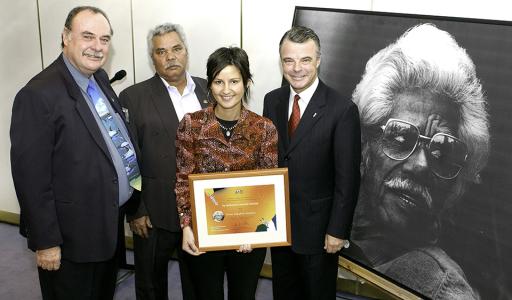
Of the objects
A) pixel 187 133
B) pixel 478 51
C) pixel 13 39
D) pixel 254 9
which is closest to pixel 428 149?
pixel 478 51

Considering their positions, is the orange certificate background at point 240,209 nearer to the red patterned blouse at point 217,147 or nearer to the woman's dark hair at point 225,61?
the red patterned blouse at point 217,147

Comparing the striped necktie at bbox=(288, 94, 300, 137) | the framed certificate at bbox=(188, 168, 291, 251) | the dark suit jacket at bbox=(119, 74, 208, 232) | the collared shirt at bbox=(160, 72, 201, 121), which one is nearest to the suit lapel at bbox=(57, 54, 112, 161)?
the framed certificate at bbox=(188, 168, 291, 251)

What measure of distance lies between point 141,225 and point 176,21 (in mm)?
1539

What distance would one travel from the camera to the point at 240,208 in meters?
2.08

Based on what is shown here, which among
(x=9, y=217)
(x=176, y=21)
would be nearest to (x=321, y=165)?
(x=176, y=21)

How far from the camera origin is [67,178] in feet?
6.89

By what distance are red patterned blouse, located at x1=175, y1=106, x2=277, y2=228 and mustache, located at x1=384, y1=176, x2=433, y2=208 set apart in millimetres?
540

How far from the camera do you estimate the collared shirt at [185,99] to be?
2.79 m

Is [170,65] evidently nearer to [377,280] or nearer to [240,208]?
[240,208]

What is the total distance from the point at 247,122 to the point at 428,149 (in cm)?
75

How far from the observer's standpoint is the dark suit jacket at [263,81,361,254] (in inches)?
85.7

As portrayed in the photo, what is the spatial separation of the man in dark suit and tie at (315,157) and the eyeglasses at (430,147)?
6.0 inches

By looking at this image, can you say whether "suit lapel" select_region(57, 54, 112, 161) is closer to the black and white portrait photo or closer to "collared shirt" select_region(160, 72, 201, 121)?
"collared shirt" select_region(160, 72, 201, 121)

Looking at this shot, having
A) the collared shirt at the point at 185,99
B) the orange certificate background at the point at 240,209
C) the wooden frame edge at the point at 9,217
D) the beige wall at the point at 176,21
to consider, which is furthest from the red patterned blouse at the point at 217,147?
the wooden frame edge at the point at 9,217
